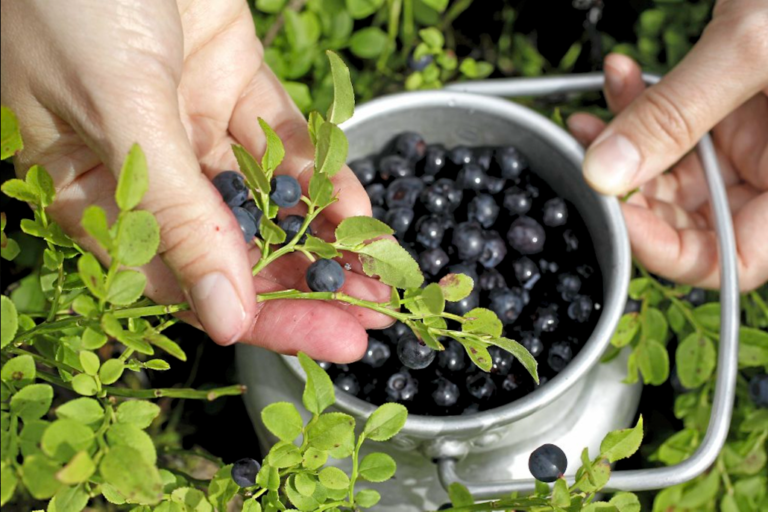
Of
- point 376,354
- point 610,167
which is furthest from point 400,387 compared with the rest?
point 610,167

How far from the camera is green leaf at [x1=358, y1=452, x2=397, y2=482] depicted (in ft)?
2.29

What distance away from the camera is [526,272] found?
1052 mm

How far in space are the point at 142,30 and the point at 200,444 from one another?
0.81 meters

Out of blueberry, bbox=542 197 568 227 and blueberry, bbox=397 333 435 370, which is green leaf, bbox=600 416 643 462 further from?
blueberry, bbox=542 197 568 227

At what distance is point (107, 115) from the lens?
27.0 inches

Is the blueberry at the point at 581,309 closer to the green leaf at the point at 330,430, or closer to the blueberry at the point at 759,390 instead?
the blueberry at the point at 759,390

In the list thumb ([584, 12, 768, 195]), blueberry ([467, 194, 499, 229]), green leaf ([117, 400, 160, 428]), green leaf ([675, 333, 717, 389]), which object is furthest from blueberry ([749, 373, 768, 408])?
green leaf ([117, 400, 160, 428])

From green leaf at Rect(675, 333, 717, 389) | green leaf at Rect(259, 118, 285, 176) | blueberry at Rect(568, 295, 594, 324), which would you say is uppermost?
green leaf at Rect(259, 118, 285, 176)

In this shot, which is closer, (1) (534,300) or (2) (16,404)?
(2) (16,404)

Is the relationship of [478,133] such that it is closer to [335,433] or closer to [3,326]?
[335,433]

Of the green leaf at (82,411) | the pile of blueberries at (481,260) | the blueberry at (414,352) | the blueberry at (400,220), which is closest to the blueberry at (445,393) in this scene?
the pile of blueberries at (481,260)

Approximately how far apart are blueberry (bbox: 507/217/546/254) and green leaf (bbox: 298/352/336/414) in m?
0.46

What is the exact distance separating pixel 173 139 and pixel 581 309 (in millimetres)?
570

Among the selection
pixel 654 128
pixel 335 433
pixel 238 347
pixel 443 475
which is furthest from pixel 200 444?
pixel 654 128
